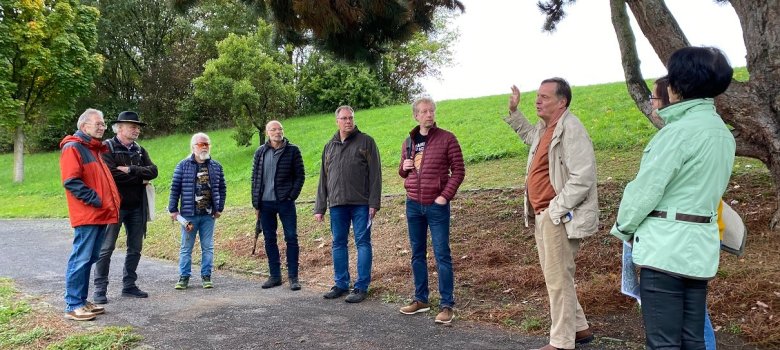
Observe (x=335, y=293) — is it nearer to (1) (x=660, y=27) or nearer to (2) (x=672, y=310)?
(2) (x=672, y=310)

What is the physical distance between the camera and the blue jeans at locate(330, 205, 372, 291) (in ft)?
19.7

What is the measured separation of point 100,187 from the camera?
554cm

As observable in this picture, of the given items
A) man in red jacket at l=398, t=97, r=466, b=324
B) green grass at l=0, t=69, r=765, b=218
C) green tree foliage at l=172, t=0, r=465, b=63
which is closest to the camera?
man in red jacket at l=398, t=97, r=466, b=324

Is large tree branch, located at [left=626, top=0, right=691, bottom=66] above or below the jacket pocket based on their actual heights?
above

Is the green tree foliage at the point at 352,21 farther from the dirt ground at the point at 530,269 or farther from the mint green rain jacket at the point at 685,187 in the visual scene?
the mint green rain jacket at the point at 685,187

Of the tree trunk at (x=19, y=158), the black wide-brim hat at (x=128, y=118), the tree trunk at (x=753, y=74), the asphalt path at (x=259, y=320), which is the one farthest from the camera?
the tree trunk at (x=19, y=158)

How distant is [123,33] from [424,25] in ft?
118

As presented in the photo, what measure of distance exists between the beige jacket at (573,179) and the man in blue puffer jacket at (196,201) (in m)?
4.47

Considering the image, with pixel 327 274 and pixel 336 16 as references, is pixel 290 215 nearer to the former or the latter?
pixel 327 274

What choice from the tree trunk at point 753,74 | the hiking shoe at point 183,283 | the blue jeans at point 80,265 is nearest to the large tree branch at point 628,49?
the tree trunk at point 753,74

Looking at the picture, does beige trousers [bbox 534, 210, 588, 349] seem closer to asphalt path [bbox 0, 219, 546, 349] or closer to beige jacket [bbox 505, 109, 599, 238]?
beige jacket [bbox 505, 109, 599, 238]

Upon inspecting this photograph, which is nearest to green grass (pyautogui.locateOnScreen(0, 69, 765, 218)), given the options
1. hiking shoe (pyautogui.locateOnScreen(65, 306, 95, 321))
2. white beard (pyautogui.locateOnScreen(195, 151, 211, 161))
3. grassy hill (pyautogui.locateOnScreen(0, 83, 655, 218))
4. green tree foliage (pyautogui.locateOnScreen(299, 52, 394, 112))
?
grassy hill (pyautogui.locateOnScreen(0, 83, 655, 218))

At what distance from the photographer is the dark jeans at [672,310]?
104 inches

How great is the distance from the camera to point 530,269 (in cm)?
618
